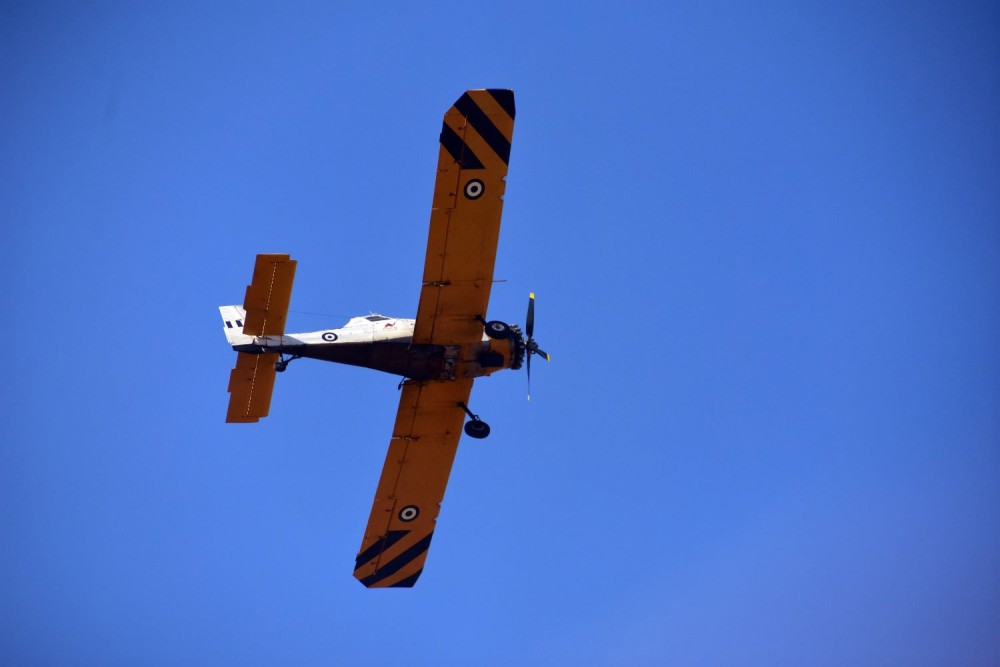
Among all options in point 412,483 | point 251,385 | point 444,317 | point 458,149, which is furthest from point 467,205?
point 412,483

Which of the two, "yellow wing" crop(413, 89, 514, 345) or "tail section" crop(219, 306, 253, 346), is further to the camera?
"tail section" crop(219, 306, 253, 346)

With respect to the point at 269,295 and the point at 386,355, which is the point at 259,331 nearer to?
the point at 269,295

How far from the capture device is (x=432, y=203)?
16.2 metres

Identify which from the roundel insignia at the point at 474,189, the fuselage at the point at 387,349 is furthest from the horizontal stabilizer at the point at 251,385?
the roundel insignia at the point at 474,189

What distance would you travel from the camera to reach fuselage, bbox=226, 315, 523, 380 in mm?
17656

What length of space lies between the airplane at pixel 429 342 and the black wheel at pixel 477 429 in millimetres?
19

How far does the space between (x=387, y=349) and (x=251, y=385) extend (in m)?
2.46

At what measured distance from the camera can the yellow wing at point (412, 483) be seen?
61.2 ft

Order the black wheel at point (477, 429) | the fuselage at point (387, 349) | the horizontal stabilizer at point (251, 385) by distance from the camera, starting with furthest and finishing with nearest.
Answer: the black wheel at point (477, 429), the fuselage at point (387, 349), the horizontal stabilizer at point (251, 385)

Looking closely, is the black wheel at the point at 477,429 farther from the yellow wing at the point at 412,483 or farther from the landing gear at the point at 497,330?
the landing gear at the point at 497,330

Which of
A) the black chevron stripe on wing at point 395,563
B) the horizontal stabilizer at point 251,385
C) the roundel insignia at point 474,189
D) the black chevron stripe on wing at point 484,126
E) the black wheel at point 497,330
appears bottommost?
the black chevron stripe on wing at point 395,563

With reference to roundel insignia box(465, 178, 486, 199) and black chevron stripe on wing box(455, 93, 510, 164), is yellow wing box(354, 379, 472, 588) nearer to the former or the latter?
roundel insignia box(465, 178, 486, 199)

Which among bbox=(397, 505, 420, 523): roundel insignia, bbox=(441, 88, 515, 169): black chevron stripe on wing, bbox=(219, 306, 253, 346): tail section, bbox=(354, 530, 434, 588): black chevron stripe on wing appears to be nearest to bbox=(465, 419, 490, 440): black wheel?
bbox=(397, 505, 420, 523): roundel insignia

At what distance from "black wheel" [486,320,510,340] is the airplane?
18 millimetres
